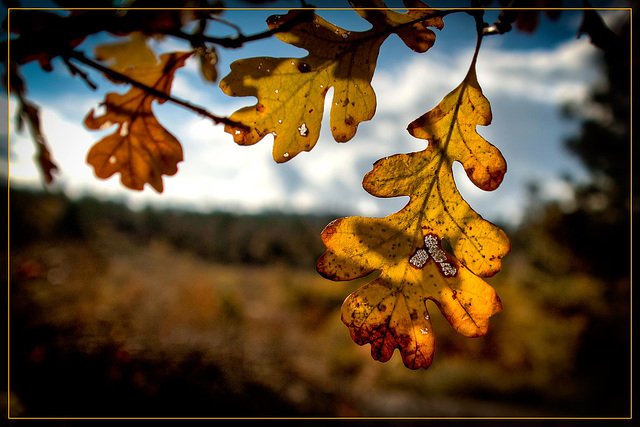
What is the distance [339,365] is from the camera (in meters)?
7.29

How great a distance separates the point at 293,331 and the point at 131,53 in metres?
8.72

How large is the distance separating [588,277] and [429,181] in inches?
375

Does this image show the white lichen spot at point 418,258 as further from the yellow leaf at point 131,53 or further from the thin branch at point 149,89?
the yellow leaf at point 131,53

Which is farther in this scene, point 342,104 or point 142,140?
point 142,140

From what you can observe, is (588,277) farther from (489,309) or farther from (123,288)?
(123,288)

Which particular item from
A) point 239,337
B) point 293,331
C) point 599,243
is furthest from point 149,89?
point 599,243

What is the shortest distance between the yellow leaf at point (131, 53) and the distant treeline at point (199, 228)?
35.6ft

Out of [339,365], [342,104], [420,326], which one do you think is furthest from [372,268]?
[339,365]

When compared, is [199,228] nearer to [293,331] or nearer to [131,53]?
[293,331]

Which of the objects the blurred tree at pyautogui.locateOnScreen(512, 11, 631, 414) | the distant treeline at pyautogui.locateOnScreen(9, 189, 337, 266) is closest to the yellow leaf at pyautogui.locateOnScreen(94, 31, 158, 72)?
the blurred tree at pyautogui.locateOnScreen(512, 11, 631, 414)

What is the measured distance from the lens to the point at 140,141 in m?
0.56

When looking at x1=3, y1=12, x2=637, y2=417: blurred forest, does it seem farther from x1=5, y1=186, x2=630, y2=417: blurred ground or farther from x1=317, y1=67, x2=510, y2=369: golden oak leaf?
x1=317, y1=67, x2=510, y2=369: golden oak leaf

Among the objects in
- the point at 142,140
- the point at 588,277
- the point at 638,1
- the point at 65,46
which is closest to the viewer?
the point at 65,46

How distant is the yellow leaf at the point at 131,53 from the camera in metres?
0.59
